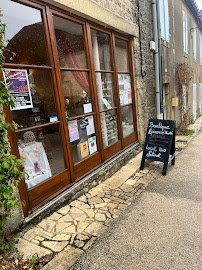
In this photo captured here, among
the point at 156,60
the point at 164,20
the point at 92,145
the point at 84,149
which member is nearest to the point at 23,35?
the point at 84,149

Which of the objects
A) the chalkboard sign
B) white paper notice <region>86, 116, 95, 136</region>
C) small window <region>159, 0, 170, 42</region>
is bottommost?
the chalkboard sign

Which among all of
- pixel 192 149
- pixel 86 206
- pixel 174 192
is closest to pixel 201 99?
pixel 192 149

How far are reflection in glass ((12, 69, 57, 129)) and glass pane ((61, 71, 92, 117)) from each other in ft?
1.01

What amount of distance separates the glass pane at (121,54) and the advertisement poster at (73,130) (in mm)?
2114

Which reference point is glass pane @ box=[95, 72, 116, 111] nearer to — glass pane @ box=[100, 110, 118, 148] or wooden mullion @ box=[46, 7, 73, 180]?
glass pane @ box=[100, 110, 118, 148]

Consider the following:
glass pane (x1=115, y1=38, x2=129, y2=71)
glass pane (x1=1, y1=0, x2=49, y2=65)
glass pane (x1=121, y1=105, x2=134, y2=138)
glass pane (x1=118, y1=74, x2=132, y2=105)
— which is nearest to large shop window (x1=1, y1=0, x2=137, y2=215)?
glass pane (x1=1, y1=0, x2=49, y2=65)

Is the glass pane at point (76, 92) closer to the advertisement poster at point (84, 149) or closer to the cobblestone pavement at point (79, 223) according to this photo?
the advertisement poster at point (84, 149)

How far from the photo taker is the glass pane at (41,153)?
272 centimetres

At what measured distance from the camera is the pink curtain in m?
3.24

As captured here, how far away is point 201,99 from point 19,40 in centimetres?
1476

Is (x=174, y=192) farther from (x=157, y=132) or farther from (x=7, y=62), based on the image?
(x=7, y=62)

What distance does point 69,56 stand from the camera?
3.44 metres

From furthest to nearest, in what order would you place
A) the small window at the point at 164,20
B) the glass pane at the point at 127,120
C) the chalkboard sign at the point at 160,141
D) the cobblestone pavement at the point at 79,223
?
the small window at the point at 164,20 → the glass pane at the point at 127,120 → the chalkboard sign at the point at 160,141 → the cobblestone pavement at the point at 79,223

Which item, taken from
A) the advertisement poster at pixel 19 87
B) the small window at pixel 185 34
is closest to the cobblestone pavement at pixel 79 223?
the advertisement poster at pixel 19 87
